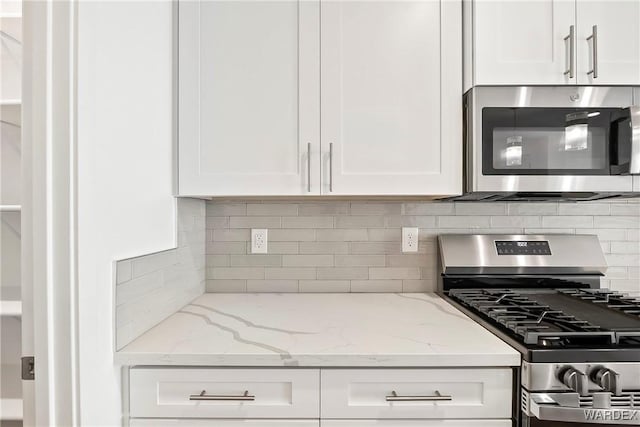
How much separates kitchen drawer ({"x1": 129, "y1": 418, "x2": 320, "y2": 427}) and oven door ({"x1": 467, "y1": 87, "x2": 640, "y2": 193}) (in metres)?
0.96

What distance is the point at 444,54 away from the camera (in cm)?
157

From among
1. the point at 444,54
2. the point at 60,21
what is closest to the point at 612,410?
the point at 444,54

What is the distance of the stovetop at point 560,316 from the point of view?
3.80 ft

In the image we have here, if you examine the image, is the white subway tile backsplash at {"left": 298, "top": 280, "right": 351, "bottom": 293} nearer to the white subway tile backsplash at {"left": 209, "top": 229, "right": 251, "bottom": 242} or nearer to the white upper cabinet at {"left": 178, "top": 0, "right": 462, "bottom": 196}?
the white subway tile backsplash at {"left": 209, "top": 229, "right": 251, "bottom": 242}

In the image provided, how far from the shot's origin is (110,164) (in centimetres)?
111

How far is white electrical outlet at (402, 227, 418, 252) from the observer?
A: 196 centimetres

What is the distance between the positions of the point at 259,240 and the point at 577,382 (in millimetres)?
1315

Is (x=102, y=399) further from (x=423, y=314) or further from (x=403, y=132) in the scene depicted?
(x=403, y=132)

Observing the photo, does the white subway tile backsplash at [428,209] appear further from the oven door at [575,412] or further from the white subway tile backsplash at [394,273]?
the oven door at [575,412]

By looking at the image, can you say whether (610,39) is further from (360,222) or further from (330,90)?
(360,222)

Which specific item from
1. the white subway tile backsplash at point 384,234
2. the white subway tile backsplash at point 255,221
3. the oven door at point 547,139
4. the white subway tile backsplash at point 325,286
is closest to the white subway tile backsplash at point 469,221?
the white subway tile backsplash at point 384,234

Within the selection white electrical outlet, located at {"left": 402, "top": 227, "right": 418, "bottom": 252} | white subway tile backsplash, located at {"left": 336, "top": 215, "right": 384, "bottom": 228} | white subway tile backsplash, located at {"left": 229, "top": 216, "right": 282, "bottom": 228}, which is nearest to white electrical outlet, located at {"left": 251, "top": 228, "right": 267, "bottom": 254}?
white subway tile backsplash, located at {"left": 229, "top": 216, "right": 282, "bottom": 228}

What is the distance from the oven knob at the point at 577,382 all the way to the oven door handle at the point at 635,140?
81cm

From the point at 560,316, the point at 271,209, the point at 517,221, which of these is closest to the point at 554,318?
the point at 560,316
